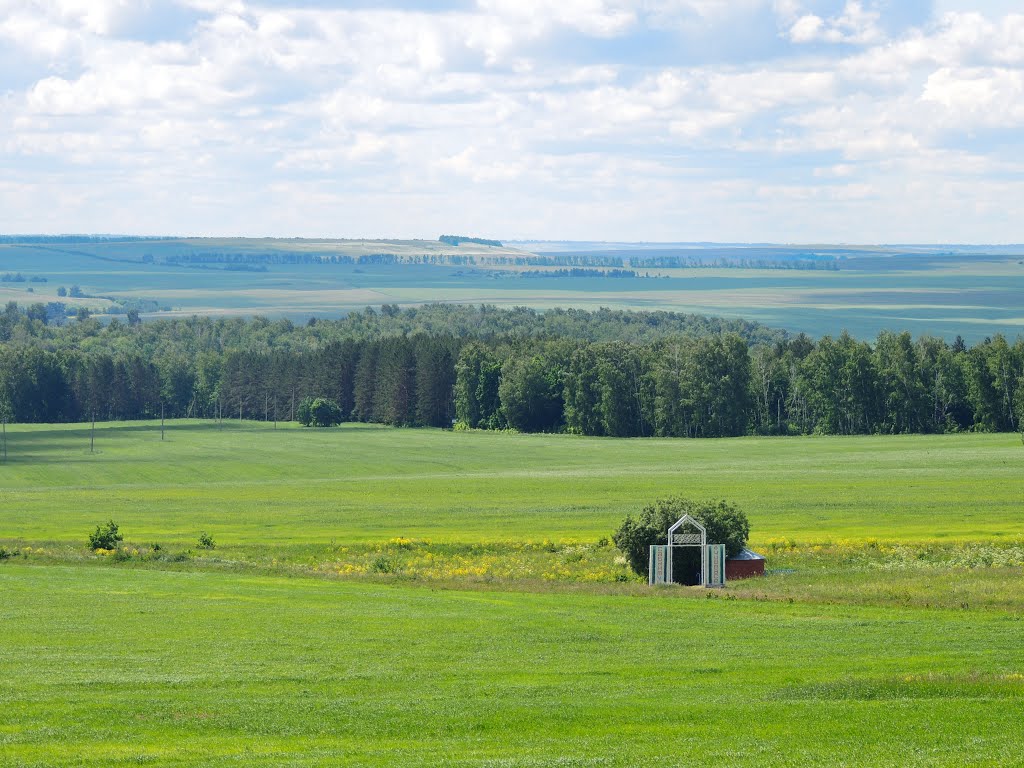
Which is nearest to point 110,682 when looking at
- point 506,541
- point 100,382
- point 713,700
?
point 713,700

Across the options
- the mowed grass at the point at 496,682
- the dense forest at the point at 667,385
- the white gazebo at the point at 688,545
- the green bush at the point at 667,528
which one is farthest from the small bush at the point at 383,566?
the dense forest at the point at 667,385

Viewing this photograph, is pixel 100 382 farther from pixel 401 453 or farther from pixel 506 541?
pixel 506 541

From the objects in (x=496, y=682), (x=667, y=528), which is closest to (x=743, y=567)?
(x=667, y=528)

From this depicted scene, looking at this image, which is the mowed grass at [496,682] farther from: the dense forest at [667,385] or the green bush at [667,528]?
the dense forest at [667,385]

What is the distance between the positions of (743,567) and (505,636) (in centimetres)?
1927

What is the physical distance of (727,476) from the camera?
104062 mm

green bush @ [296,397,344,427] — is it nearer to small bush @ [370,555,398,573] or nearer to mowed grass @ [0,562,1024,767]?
small bush @ [370,555,398,573]

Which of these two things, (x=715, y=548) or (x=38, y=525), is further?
(x=38, y=525)

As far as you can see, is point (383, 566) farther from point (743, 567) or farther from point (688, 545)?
point (743, 567)

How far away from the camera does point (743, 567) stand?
54062 mm

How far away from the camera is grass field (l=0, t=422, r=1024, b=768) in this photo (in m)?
24.5

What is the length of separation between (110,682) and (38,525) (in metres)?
52.6

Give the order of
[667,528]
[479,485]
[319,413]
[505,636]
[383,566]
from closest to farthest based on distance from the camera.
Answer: [505,636] → [667,528] → [383,566] → [479,485] → [319,413]

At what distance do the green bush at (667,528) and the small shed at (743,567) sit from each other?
1.22 feet
